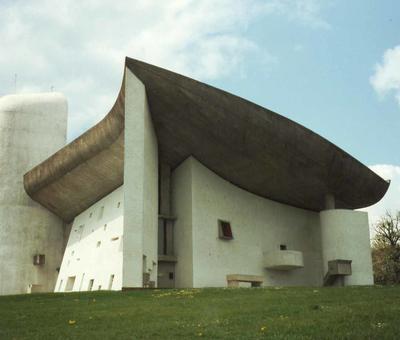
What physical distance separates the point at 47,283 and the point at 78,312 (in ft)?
72.1

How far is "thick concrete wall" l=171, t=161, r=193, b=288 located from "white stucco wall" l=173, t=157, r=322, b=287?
1.7 inches

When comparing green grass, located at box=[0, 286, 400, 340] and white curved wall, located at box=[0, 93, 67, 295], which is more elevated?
white curved wall, located at box=[0, 93, 67, 295]

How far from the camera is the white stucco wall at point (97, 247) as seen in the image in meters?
22.9

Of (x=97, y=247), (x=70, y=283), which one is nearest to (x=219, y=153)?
(x=97, y=247)

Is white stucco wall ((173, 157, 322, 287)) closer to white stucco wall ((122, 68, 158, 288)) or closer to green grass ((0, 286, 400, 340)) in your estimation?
white stucco wall ((122, 68, 158, 288))

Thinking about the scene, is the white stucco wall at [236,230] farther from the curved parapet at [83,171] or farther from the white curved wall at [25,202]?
the white curved wall at [25,202]

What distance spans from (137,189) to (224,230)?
706 cm

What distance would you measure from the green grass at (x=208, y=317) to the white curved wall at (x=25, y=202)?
1782cm

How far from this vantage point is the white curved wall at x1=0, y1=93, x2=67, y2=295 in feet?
104

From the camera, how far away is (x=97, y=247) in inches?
1011

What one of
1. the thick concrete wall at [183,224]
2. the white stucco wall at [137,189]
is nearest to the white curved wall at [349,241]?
the thick concrete wall at [183,224]

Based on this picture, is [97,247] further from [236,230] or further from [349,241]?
[349,241]

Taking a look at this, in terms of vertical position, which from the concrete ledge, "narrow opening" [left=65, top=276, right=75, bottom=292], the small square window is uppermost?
the small square window

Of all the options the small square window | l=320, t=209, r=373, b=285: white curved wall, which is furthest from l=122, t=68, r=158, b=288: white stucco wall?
l=320, t=209, r=373, b=285: white curved wall
